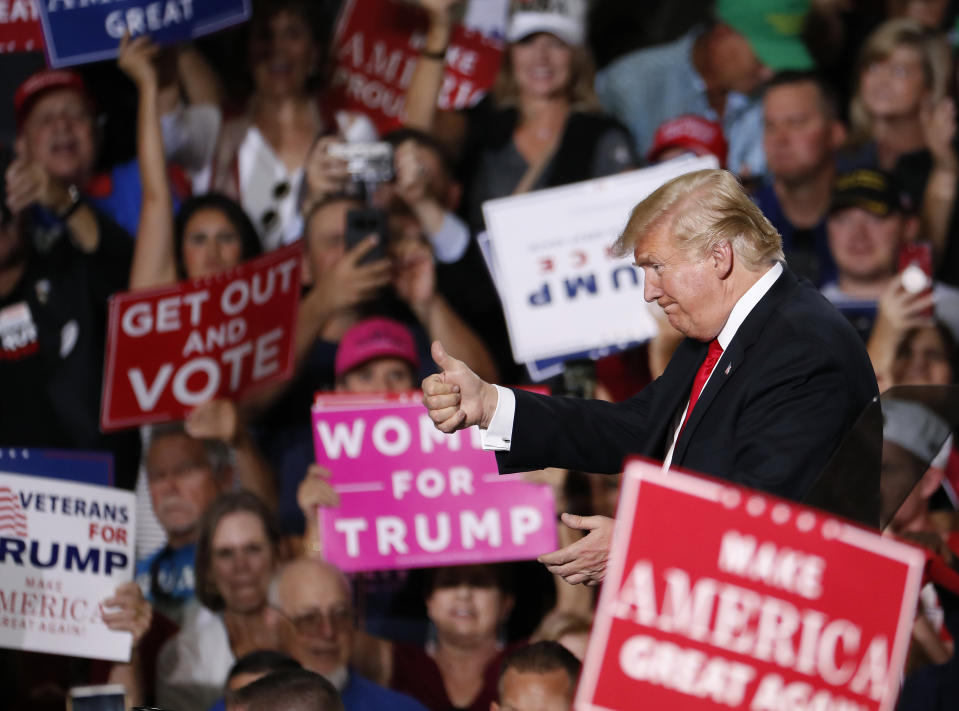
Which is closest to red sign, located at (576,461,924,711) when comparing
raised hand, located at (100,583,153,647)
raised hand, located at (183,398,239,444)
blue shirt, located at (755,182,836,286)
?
raised hand, located at (100,583,153,647)

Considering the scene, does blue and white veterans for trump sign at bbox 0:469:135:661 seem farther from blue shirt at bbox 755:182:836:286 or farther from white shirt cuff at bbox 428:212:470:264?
blue shirt at bbox 755:182:836:286

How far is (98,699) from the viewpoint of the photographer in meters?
3.67

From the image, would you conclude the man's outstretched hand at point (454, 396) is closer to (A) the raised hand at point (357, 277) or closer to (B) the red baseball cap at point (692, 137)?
(A) the raised hand at point (357, 277)

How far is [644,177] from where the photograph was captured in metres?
4.82

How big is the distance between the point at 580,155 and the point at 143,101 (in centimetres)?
157

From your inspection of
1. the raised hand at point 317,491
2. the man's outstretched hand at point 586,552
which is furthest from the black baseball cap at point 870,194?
the man's outstretched hand at point 586,552

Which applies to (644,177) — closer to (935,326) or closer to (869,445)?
(935,326)

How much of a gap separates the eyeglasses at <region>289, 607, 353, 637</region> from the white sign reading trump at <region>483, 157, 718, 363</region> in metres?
1.06

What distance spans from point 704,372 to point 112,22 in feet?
10.3

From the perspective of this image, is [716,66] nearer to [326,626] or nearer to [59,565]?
[326,626]

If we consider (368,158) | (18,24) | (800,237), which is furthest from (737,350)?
(18,24)

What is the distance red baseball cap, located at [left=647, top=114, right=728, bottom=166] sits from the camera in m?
5.34

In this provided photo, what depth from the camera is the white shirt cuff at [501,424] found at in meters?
2.89

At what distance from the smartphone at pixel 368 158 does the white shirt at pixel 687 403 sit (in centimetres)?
217
